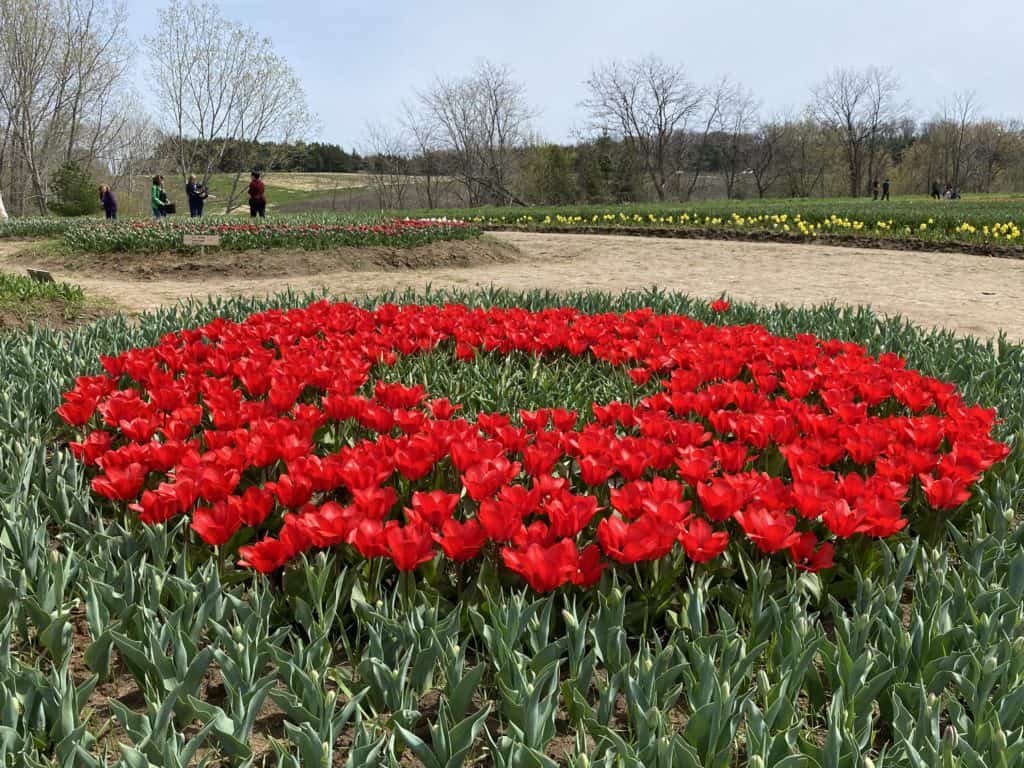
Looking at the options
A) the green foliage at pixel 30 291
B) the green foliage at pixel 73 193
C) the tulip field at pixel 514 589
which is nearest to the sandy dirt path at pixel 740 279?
the green foliage at pixel 30 291

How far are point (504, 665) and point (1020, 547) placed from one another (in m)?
1.50

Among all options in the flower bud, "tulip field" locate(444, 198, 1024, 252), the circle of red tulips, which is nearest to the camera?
the flower bud

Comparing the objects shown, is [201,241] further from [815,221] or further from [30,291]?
[815,221]

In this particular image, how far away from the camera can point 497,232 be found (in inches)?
902

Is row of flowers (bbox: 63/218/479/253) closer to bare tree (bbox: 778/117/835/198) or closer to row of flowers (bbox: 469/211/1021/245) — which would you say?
row of flowers (bbox: 469/211/1021/245)

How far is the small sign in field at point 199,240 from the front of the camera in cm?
1303

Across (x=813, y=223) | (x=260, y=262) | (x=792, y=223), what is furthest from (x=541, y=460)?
(x=813, y=223)

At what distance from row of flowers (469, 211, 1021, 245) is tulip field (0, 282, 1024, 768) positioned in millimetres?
14963

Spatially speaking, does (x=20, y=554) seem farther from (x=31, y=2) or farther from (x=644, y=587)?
(x=31, y=2)

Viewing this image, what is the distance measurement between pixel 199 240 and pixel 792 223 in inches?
538

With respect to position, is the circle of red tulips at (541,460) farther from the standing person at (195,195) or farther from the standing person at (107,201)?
the standing person at (107,201)

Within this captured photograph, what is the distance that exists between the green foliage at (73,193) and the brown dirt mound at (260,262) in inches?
800

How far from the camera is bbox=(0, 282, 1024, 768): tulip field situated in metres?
1.44

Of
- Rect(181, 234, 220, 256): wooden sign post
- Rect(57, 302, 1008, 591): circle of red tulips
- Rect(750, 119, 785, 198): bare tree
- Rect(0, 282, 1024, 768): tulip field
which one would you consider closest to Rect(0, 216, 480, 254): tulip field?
Rect(181, 234, 220, 256): wooden sign post
